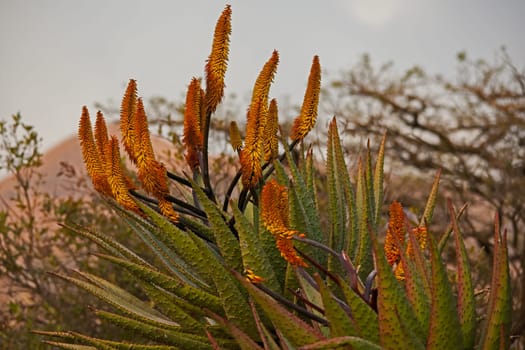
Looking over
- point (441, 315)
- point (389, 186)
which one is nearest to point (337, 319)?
point (441, 315)

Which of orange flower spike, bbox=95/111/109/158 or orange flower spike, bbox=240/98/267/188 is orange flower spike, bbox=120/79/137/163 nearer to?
orange flower spike, bbox=95/111/109/158

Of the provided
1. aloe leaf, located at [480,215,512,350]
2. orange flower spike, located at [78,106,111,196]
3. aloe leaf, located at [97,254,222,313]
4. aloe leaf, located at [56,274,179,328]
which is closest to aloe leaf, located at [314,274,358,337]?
aloe leaf, located at [480,215,512,350]

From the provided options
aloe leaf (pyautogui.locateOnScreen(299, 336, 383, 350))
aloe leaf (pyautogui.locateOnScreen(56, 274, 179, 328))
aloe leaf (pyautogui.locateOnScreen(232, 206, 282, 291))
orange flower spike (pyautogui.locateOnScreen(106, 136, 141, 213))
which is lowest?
aloe leaf (pyautogui.locateOnScreen(299, 336, 383, 350))

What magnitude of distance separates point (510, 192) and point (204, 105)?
21.5 feet

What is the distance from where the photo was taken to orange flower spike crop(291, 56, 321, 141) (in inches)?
75.7

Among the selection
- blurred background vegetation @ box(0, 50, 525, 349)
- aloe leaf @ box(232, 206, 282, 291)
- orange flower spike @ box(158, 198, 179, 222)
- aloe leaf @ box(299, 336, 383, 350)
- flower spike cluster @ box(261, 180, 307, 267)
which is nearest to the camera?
aloe leaf @ box(299, 336, 383, 350)

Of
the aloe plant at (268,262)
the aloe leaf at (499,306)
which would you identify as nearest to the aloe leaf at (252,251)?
the aloe plant at (268,262)

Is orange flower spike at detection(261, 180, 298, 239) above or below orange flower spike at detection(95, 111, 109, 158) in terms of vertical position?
below

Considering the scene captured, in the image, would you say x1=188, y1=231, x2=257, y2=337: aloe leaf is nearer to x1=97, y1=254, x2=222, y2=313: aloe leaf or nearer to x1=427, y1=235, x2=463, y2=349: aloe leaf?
x1=97, y1=254, x2=222, y2=313: aloe leaf

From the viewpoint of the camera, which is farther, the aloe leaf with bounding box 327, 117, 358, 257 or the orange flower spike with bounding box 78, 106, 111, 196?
the aloe leaf with bounding box 327, 117, 358, 257

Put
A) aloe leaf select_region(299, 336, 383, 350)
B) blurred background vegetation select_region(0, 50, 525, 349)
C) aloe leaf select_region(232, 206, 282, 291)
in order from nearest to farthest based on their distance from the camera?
aloe leaf select_region(299, 336, 383, 350)
aloe leaf select_region(232, 206, 282, 291)
blurred background vegetation select_region(0, 50, 525, 349)

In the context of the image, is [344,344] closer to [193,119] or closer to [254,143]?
[254,143]

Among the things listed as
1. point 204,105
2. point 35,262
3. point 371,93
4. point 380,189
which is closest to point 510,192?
point 371,93

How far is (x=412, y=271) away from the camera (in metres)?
1.50
